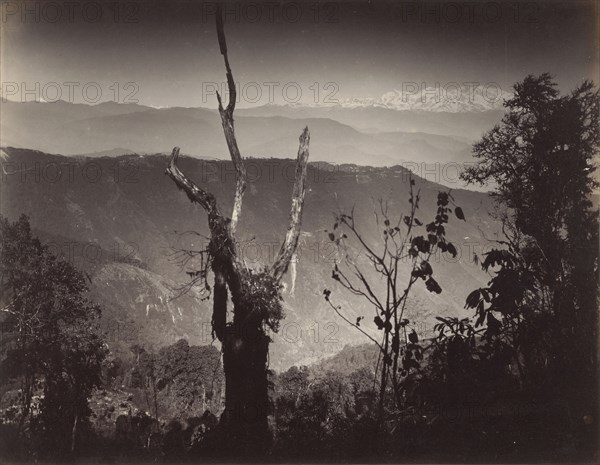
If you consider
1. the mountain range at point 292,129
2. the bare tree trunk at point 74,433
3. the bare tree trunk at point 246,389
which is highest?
the mountain range at point 292,129

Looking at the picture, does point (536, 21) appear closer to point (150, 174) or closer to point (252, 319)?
point (252, 319)

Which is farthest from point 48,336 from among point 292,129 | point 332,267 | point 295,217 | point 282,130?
point 282,130

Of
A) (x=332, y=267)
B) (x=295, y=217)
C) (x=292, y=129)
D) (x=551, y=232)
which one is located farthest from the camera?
(x=292, y=129)

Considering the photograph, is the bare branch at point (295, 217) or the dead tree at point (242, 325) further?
the bare branch at point (295, 217)

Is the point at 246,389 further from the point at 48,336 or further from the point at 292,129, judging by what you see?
the point at 292,129

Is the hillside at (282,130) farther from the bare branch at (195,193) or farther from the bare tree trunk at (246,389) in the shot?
the bare tree trunk at (246,389)

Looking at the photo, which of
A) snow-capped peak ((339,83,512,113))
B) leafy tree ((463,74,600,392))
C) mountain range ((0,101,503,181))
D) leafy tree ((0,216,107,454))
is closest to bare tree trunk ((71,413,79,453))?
leafy tree ((0,216,107,454))

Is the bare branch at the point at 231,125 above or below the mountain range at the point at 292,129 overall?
below

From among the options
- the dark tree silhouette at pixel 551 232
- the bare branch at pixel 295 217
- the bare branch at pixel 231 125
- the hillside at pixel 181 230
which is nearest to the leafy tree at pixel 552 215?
the dark tree silhouette at pixel 551 232
